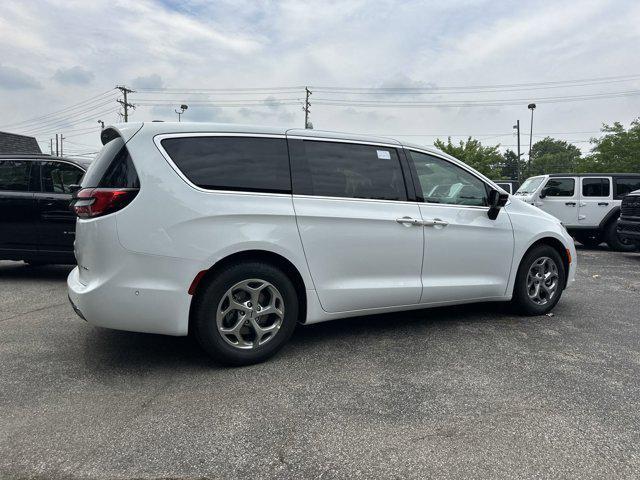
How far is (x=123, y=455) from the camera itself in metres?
2.30

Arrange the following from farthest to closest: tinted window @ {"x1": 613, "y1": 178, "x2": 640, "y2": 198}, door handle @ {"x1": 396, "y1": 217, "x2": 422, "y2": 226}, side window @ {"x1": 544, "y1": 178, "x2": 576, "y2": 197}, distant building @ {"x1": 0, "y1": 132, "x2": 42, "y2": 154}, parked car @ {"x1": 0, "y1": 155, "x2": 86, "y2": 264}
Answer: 1. distant building @ {"x1": 0, "y1": 132, "x2": 42, "y2": 154}
2. side window @ {"x1": 544, "y1": 178, "x2": 576, "y2": 197}
3. tinted window @ {"x1": 613, "y1": 178, "x2": 640, "y2": 198}
4. parked car @ {"x1": 0, "y1": 155, "x2": 86, "y2": 264}
5. door handle @ {"x1": 396, "y1": 217, "x2": 422, "y2": 226}

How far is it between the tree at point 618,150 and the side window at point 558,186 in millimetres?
25694

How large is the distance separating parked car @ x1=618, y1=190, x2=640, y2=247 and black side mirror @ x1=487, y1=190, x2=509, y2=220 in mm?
6299

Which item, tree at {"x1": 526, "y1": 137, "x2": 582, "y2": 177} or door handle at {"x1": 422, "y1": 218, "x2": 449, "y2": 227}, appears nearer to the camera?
door handle at {"x1": 422, "y1": 218, "x2": 449, "y2": 227}

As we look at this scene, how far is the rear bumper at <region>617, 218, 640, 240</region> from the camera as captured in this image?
8969 mm

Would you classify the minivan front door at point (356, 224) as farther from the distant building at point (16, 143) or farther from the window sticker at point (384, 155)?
the distant building at point (16, 143)

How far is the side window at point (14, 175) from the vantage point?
6273 millimetres

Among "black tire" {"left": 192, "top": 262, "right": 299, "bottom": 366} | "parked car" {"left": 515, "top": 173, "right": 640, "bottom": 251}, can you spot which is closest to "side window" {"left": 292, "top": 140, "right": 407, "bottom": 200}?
"black tire" {"left": 192, "top": 262, "right": 299, "bottom": 366}

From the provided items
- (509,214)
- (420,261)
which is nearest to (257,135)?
(420,261)

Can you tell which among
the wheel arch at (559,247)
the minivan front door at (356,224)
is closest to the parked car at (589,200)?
the wheel arch at (559,247)

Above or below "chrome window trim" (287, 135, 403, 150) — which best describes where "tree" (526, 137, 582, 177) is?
above

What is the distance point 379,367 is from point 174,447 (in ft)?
5.12

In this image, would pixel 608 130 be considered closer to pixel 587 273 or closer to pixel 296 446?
pixel 587 273

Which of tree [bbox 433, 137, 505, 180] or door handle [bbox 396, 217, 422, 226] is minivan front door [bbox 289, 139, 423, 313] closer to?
door handle [bbox 396, 217, 422, 226]
